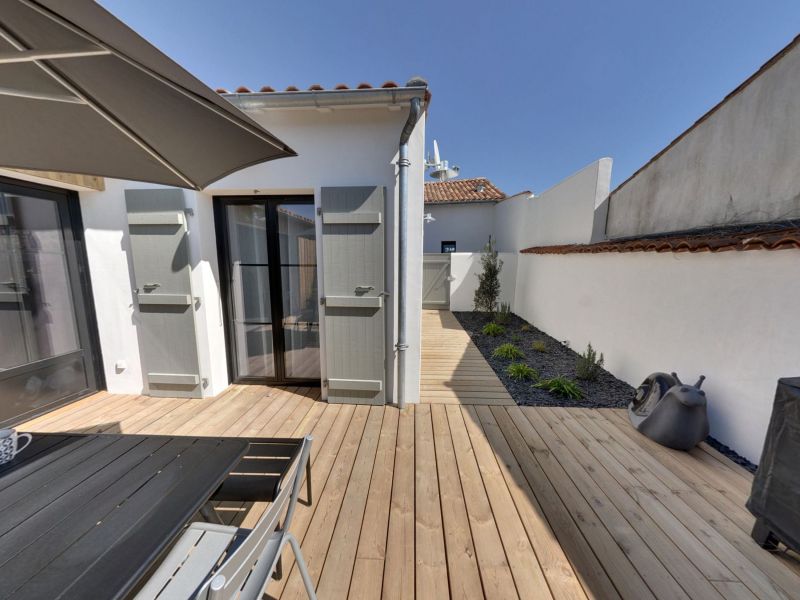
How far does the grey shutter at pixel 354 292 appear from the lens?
266 centimetres

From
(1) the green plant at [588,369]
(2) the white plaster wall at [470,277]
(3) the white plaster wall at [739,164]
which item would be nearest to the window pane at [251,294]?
(1) the green plant at [588,369]

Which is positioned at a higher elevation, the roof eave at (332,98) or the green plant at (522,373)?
the roof eave at (332,98)

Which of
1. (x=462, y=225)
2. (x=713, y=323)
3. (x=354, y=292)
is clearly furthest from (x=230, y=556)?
(x=462, y=225)

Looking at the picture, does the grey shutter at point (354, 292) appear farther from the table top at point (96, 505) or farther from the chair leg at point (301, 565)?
the chair leg at point (301, 565)

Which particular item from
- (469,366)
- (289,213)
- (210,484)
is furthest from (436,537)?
(289,213)

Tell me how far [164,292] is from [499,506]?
3528 mm

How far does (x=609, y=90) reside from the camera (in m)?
7.06

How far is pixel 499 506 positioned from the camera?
1762 millimetres

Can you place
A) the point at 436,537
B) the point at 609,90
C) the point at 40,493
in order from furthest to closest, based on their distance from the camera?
the point at 609,90
the point at 436,537
the point at 40,493

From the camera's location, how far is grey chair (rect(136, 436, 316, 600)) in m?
0.75

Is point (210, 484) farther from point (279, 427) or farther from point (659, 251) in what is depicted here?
point (659, 251)

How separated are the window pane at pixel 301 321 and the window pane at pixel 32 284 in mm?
2150

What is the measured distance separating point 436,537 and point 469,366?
2.73 meters

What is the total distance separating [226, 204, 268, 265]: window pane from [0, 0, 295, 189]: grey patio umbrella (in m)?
1.37
